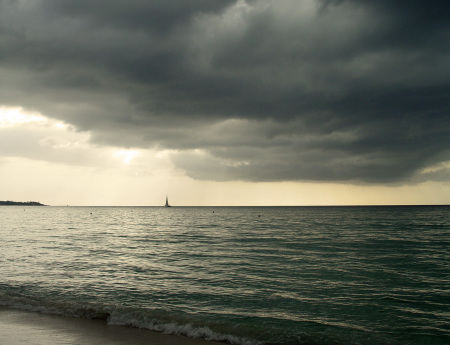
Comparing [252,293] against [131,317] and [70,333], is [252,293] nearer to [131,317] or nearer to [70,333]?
[131,317]

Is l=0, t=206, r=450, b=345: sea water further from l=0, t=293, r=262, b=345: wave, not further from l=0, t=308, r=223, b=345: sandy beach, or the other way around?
l=0, t=308, r=223, b=345: sandy beach

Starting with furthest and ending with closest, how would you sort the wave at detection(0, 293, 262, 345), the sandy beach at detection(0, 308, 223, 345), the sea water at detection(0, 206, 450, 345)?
the sea water at detection(0, 206, 450, 345), the wave at detection(0, 293, 262, 345), the sandy beach at detection(0, 308, 223, 345)

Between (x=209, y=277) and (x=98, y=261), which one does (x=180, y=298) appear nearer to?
(x=209, y=277)

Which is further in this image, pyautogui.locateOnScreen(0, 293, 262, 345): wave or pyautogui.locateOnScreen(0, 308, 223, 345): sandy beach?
pyautogui.locateOnScreen(0, 293, 262, 345): wave

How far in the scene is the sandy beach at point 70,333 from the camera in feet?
41.4

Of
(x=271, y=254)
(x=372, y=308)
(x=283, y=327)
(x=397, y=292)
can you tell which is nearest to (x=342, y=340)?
(x=283, y=327)

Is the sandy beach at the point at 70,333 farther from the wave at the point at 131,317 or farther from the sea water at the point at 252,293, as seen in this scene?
the sea water at the point at 252,293

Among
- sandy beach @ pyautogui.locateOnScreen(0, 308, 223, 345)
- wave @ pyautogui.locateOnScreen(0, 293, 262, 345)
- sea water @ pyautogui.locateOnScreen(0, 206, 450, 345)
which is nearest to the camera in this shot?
sandy beach @ pyautogui.locateOnScreen(0, 308, 223, 345)

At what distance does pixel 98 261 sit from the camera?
31.3 meters

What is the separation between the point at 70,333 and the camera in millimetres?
13609

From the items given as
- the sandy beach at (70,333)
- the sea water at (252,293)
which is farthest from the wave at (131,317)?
the sandy beach at (70,333)

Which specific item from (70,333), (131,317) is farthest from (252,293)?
(70,333)

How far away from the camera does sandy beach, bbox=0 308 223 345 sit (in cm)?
1262

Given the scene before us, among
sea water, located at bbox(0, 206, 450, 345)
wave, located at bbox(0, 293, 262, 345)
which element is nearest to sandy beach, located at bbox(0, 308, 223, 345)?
wave, located at bbox(0, 293, 262, 345)
